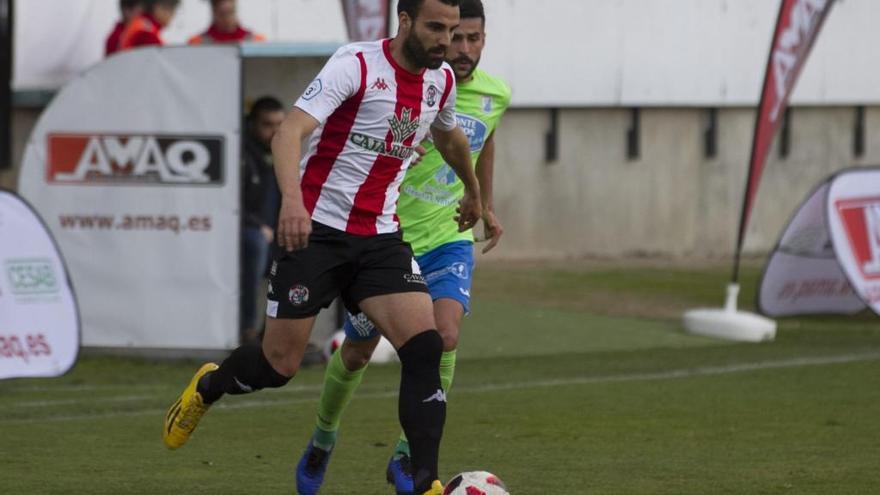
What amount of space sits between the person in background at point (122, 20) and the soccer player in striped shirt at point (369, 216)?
8.54 m

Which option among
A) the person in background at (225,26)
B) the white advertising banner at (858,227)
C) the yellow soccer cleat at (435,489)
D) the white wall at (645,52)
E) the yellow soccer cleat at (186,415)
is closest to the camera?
the yellow soccer cleat at (435,489)

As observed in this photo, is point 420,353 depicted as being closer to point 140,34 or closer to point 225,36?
point 225,36

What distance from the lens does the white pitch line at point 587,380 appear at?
1102 centimetres

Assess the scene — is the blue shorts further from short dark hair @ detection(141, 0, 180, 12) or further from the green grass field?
short dark hair @ detection(141, 0, 180, 12)

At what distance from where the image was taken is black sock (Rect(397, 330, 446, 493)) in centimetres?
730

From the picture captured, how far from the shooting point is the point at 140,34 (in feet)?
51.6

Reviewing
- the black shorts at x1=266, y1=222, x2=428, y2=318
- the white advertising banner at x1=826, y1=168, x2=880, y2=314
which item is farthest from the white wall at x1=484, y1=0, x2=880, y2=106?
the black shorts at x1=266, y1=222, x2=428, y2=318

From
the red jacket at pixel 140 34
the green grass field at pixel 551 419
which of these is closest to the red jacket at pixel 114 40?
the red jacket at pixel 140 34

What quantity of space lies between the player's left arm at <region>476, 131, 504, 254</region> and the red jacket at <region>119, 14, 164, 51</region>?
6921mm

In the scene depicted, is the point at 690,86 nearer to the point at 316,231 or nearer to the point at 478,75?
the point at 478,75

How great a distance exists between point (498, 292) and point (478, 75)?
887 centimetres

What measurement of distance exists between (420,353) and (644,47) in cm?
1426

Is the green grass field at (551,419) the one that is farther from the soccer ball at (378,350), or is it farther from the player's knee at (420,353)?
the player's knee at (420,353)

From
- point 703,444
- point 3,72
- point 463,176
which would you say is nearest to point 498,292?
point 3,72
